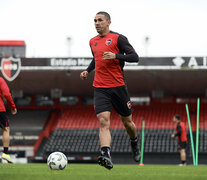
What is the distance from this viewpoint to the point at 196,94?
94.7 ft

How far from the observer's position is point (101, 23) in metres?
6.68

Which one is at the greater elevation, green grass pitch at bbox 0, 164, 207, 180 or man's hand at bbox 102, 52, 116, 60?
man's hand at bbox 102, 52, 116, 60

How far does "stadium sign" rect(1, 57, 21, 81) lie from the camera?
22.1 metres

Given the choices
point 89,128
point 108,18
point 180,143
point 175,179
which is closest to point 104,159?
point 175,179

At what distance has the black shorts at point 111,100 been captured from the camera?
259 inches

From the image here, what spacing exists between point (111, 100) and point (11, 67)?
16.3m

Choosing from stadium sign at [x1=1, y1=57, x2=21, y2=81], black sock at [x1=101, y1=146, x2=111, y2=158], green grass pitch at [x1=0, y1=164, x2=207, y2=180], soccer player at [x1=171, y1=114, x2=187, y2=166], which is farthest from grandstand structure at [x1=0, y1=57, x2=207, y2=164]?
black sock at [x1=101, y1=146, x2=111, y2=158]

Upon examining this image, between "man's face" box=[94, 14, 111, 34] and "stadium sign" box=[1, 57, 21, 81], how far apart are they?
1588 cm

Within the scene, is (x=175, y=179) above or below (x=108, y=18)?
below

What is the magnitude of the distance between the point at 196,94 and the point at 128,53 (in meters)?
22.9

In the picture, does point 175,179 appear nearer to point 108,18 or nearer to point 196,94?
point 108,18

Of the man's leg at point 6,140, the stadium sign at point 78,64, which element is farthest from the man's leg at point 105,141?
the stadium sign at point 78,64

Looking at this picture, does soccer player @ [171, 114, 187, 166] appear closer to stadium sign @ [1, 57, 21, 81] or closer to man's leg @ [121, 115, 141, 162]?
stadium sign @ [1, 57, 21, 81]

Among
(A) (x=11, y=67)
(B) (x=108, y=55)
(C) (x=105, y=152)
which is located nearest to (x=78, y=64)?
(A) (x=11, y=67)
